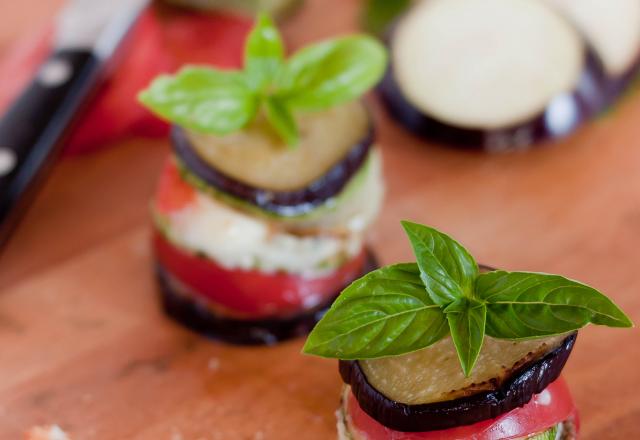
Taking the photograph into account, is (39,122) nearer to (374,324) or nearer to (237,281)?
(237,281)

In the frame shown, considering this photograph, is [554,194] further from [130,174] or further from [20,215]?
[20,215]

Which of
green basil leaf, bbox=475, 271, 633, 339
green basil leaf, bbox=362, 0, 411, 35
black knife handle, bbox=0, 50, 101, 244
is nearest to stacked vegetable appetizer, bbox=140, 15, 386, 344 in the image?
black knife handle, bbox=0, 50, 101, 244

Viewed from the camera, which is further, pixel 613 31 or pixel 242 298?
pixel 613 31

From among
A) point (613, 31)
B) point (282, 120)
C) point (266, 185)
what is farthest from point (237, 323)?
point (613, 31)

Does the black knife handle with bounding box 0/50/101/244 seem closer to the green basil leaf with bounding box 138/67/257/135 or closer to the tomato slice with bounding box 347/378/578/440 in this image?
the green basil leaf with bounding box 138/67/257/135

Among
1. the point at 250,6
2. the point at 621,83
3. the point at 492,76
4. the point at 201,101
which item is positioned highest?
the point at 201,101

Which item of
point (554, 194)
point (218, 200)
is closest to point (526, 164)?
point (554, 194)

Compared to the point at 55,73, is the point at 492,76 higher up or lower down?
lower down
